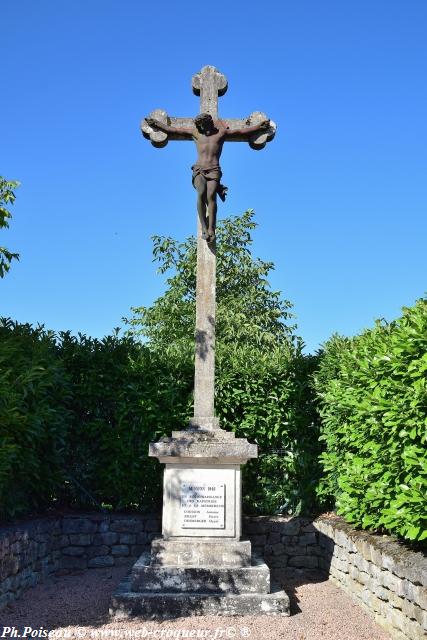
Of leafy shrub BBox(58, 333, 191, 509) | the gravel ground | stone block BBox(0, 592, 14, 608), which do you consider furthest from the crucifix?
leafy shrub BBox(58, 333, 191, 509)

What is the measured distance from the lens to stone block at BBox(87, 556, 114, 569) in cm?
765

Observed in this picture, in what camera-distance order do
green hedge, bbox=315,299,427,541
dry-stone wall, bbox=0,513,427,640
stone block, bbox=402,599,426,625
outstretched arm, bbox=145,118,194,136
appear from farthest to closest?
1. outstretched arm, bbox=145,118,194,136
2. dry-stone wall, bbox=0,513,427,640
3. green hedge, bbox=315,299,427,541
4. stone block, bbox=402,599,426,625

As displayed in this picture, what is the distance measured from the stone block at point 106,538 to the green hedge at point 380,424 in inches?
112

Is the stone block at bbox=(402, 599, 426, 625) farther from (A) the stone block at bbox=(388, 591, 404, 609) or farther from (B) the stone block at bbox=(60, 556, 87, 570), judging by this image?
(B) the stone block at bbox=(60, 556, 87, 570)

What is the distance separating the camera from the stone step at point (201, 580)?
18.6ft

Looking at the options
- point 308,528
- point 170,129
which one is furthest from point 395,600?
point 170,129

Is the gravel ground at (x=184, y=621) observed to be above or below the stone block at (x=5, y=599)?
below

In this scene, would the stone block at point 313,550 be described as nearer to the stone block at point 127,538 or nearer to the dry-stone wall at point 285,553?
the dry-stone wall at point 285,553

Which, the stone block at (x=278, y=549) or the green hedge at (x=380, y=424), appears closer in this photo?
the green hedge at (x=380, y=424)

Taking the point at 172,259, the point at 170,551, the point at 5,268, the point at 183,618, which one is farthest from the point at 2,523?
the point at 172,259

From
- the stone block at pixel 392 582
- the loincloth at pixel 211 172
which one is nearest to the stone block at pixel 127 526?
the stone block at pixel 392 582

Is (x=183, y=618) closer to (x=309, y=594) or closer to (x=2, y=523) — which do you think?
(x=309, y=594)

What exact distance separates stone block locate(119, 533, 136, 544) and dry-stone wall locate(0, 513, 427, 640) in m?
0.01

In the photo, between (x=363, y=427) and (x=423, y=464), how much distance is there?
4.88 ft
